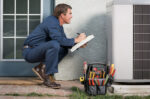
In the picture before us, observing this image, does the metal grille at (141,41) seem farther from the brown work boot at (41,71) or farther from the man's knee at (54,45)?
the brown work boot at (41,71)

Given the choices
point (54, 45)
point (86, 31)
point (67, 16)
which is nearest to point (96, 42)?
point (86, 31)

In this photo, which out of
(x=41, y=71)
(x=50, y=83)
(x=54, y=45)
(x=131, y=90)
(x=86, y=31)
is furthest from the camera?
(x=86, y=31)

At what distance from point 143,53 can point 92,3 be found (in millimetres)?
1174

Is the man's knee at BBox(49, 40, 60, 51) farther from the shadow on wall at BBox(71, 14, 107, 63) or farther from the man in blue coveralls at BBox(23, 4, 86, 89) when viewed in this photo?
the shadow on wall at BBox(71, 14, 107, 63)

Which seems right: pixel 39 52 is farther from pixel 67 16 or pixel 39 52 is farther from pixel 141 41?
pixel 141 41

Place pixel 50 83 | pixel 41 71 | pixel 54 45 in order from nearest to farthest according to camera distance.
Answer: pixel 54 45, pixel 50 83, pixel 41 71

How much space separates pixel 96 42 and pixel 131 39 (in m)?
0.76

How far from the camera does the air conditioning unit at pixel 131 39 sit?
459cm

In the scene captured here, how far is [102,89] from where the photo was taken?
13.5 feet

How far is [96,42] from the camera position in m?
5.25

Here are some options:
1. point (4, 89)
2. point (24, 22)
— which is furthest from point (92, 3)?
point (4, 89)

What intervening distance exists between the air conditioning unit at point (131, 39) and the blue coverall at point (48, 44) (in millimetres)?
638

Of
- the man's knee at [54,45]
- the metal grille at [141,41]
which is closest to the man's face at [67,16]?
the man's knee at [54,45]

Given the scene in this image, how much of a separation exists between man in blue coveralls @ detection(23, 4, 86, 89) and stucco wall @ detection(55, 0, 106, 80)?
373 millimetres
